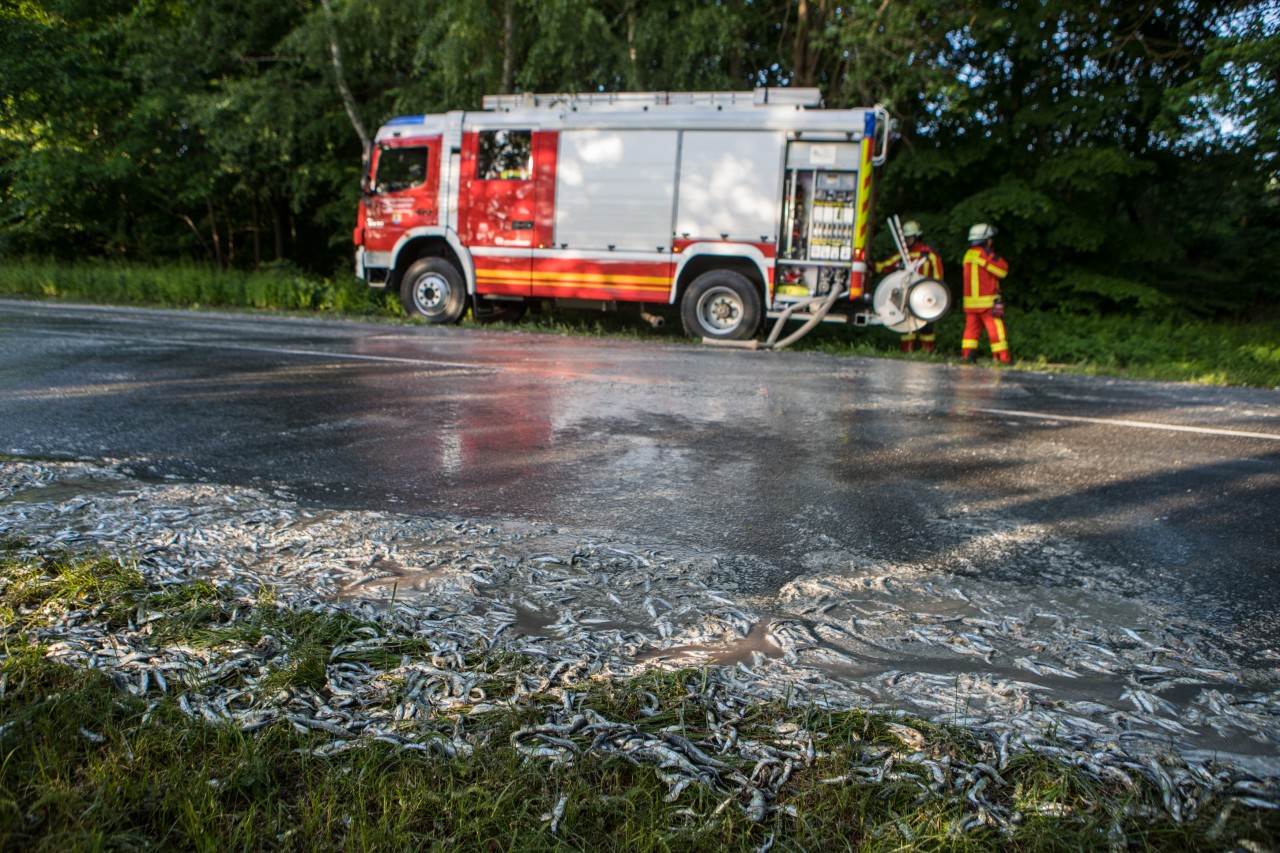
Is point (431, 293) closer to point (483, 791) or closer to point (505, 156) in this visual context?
point (505, 156)

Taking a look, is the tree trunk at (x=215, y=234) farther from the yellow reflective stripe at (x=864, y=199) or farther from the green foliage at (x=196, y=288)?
the yellow reflective stripe at (x=864, y=199)

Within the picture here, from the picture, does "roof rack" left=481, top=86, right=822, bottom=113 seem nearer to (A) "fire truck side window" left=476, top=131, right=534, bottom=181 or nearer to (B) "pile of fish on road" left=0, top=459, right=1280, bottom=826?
(A) "fire truck side window" left=476, top=131, right=534, bottom=181

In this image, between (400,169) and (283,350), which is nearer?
(283,350)

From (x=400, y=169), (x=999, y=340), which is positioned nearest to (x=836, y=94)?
(x=999, y=340)

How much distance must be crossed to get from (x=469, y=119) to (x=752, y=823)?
46.1 feet

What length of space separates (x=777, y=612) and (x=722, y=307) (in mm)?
10891

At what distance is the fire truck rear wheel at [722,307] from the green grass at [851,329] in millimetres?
417

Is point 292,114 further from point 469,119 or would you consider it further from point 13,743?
point 13,743

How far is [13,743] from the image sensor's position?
74.0 inches

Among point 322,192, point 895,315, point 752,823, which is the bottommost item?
point 752,823

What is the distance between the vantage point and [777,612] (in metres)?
2.90

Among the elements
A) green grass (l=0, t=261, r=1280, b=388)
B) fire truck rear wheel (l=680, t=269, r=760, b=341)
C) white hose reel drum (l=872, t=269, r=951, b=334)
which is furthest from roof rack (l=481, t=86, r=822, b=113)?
green grass (l=0, t=261, r=1280, b=388)

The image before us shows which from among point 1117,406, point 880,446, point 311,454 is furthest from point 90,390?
point 1117,406

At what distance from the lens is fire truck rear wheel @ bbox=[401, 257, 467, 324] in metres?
14.9
